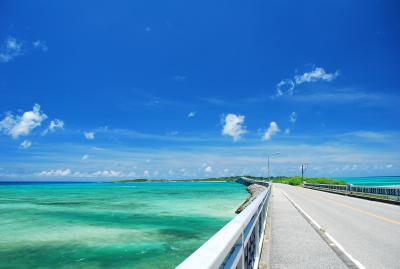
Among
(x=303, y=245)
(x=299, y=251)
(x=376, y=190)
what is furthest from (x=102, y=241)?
(x=376, y=190)

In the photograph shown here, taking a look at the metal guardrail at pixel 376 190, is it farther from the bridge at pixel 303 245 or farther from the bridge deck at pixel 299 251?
the bridge deck at pixel 299 251

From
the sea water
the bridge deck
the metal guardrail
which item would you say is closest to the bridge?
the bridge deck

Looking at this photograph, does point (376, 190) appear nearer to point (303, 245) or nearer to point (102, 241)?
point (102, 241)

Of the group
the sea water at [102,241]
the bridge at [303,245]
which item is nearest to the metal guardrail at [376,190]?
the sea water at [102,241]

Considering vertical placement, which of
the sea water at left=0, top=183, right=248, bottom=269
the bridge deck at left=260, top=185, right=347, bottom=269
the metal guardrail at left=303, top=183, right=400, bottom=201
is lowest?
the sea water at left=0, top=183, right=248, bottom=269

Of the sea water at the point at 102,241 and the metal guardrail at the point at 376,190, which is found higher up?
the metal guardrail at the point at 376,190

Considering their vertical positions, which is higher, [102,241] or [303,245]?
[303,245]

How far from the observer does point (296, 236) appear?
10633 millimetres

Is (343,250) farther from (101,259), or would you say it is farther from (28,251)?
(28,251)

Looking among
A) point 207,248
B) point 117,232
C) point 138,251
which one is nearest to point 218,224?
point 117,232

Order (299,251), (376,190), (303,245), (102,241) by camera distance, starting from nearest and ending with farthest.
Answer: (299,251) → (303,245) → (102,241) → (376,190)

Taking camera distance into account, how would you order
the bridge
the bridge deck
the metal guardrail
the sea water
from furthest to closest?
the metal guardrail
the sea water
the bridge deck
the bridge

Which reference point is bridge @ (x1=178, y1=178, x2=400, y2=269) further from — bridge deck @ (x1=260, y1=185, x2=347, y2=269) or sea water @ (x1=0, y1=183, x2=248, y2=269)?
sea water @ (x1=0, y1=183, x2=248, y2=269)

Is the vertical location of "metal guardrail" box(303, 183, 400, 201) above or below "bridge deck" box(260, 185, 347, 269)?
above
